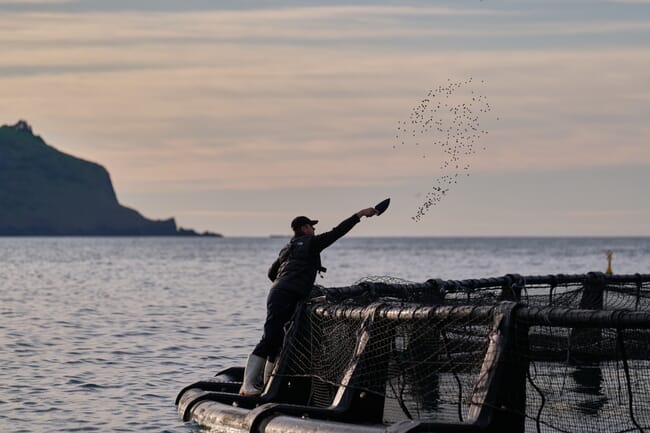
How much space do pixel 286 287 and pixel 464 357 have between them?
9.63 feet

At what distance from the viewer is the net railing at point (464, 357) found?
1338 centimetres

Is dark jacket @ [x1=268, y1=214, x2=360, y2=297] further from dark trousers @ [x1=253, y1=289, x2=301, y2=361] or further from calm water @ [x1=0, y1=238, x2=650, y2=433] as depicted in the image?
calm water @ [x1=0, y1=238, x2=650, y2=433]

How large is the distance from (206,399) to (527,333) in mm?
5403

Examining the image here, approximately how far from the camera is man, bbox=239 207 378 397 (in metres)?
16.4

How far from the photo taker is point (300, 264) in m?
16.5

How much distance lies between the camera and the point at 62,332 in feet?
124

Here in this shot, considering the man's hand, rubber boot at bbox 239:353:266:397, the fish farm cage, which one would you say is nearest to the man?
rubber boot at bbox 239:353:266:397

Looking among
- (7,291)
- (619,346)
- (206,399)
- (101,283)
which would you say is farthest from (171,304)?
(619,346)

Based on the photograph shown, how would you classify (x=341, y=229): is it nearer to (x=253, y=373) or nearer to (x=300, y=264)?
(x=300, y=264)

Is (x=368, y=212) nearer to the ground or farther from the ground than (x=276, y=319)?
farther from the ground

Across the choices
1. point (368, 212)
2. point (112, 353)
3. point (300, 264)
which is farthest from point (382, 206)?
point (112, 353)

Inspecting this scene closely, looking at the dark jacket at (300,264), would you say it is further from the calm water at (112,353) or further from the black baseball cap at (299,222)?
the calm water at (112,353)

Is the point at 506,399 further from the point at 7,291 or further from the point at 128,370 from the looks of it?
the point at 7,291

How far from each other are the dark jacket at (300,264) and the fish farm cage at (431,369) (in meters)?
0.29
